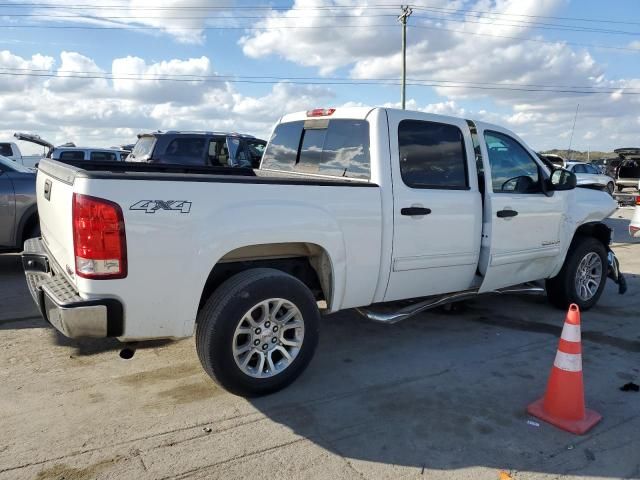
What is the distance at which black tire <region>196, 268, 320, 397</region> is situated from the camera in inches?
133

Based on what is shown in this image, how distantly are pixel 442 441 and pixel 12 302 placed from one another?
16.3 feet

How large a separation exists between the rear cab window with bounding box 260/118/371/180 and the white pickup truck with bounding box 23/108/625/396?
2 cm

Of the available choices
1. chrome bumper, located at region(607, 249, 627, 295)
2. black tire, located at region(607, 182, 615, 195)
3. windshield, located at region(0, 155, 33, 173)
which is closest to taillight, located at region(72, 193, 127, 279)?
windshield, located at region(0, 155, 33, 173)

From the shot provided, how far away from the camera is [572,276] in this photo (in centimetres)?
590

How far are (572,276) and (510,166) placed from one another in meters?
1.63

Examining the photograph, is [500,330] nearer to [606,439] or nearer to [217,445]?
[606,439]

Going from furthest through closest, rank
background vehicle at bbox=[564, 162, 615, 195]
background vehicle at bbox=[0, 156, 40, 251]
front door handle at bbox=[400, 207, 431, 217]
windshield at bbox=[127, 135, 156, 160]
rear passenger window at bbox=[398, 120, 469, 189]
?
1. background vehicle at bbox=[564, 162, 615, 195]
2. windshield at bbox=[127, 135, 156, 160]
3. background vehicle at bbox=[0, 156, 40, 251]
4. rear passenger window at bbox=[398, 120, 469, 189]
5. front door handle at bbox=[400, 207, 431, 217]

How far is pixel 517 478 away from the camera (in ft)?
9.43

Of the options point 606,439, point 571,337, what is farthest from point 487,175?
point 606,439

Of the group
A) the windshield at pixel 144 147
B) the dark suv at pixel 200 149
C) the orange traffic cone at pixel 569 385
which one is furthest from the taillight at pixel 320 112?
the windshield at pixel 144 147

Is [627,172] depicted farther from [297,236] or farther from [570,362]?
[297,236]

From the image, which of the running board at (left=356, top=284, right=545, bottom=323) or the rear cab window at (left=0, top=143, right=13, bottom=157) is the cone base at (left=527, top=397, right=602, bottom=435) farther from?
the rear cab window at (left=0, top=143, right=13, bottom=157)

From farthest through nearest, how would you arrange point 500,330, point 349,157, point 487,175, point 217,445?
point 500,330 < point 487,175 < point 349,157 < point 217,445

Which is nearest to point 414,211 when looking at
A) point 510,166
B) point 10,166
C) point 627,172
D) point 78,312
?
point 510,166
